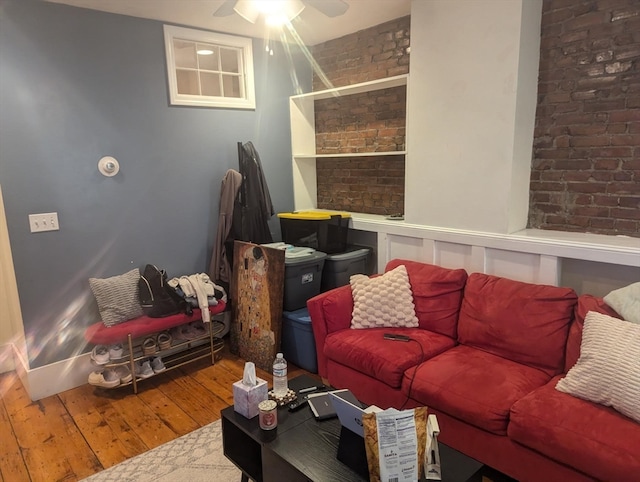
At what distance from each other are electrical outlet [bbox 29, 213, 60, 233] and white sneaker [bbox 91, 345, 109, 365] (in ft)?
2.85

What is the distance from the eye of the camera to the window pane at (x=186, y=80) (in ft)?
11.3

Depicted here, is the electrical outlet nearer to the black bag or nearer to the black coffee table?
the black bag

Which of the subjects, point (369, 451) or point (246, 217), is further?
point (246, 217)

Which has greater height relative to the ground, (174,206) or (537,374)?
(174,206)

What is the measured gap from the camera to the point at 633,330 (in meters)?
1.86

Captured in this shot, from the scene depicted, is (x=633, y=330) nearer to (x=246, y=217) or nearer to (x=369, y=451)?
(x=369, y=451)

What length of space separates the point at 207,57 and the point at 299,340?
2.41 m

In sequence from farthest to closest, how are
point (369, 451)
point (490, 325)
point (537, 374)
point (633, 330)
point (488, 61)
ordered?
1. point (488, 61)
2. point (490, 325)
3. point (537, 374)
4. point (633, 330)
5. point (369, 451)

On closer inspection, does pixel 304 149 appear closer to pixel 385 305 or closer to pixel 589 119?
pixel 385 305

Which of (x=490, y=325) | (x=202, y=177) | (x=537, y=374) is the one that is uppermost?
(x=202, y=177)

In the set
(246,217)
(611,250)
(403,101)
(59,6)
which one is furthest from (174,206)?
(611,250)

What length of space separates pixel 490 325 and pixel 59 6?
3.33 m

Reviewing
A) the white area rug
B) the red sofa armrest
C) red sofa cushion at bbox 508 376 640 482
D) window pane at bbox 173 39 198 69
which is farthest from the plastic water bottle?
window pane at bbox 173 39 198 69

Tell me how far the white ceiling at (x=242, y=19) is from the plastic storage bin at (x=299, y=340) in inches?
86.5
